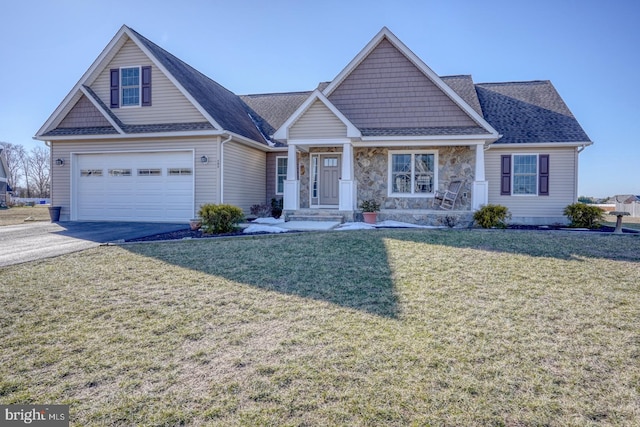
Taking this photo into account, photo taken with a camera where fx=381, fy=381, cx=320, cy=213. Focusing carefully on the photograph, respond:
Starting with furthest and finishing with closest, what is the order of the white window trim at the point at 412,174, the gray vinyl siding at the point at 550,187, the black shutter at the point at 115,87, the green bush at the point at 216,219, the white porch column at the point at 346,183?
the gray vinyl siding at the point at 550,187 → the black shutter at the point at 115,87 → the white window trim at the point at 412,174 → the white porch column at the point at 346,183 → the green bush at the point at 216,219

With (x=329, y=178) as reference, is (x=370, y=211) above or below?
below

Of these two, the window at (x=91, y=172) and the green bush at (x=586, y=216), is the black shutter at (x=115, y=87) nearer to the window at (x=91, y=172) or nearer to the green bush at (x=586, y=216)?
the window at (x=91, y=172)

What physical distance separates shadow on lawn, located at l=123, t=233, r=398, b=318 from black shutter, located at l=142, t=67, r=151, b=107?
7.45 metres

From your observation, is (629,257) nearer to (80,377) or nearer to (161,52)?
(80,377)

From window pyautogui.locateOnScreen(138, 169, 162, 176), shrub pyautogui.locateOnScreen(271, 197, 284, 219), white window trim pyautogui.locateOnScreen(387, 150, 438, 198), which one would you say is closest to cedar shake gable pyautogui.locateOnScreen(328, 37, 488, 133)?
white window trim pyautogui.locateOnScreen(387, 150, 438, 198)

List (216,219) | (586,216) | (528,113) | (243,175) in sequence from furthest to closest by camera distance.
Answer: (528,113)
(243,175)
(586,216)
(216,219)

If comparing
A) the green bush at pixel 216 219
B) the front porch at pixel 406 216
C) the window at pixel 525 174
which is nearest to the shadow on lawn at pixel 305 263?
the green bush at pixel 216 219

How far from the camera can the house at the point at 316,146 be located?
12.7 meters

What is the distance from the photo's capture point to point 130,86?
44.7 ft

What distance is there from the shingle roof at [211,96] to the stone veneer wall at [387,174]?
14.5ft

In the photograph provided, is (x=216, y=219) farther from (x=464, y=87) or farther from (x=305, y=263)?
(x=464, y=87)

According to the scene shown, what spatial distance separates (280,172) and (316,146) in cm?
374

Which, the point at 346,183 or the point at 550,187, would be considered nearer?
the point at 346,183

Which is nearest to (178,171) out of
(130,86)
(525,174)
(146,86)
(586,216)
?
(146,86)
